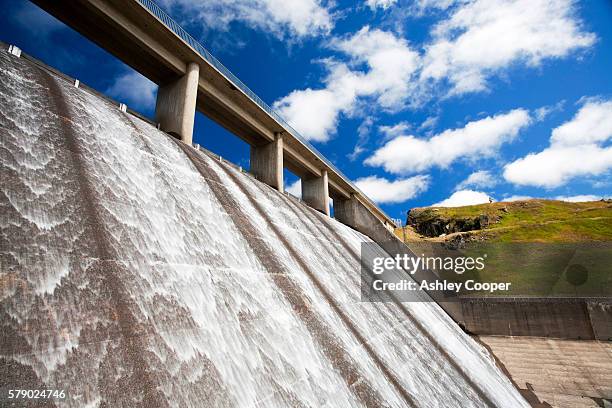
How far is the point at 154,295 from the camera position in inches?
117

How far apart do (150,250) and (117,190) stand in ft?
3.68

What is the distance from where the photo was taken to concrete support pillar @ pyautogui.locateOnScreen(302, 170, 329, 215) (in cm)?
1859

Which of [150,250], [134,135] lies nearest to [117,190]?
[150,250]

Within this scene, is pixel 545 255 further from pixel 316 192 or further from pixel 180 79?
pixel 180 79

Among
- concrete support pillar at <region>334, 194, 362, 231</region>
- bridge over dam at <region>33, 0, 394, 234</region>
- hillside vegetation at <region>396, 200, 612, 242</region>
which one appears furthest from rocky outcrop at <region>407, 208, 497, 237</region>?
bridge over dam at <region>33, 0, 394, 234</region>

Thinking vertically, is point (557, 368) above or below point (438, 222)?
below

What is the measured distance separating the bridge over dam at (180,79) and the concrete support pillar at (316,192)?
91.3 inches

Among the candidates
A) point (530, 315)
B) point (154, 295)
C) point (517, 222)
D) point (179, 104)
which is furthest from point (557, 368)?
point (517, 222)

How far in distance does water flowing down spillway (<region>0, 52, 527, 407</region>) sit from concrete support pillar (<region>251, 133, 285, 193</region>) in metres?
7.79

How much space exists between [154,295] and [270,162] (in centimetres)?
1233

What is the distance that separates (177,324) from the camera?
287 centimetres

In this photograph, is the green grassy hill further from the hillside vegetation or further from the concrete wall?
the concrete wall

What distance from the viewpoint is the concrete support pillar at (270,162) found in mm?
14507

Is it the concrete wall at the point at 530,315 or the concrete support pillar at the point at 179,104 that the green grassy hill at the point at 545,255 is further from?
the concrete support pillar at the point at 179,104
